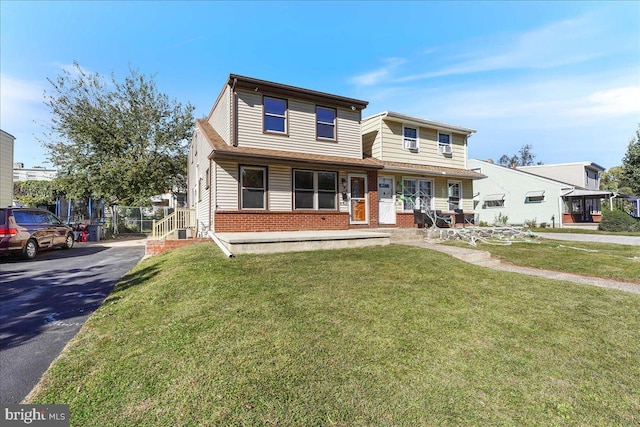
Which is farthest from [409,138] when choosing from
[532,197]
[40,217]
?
[40,217]

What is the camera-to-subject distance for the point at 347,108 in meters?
12.7

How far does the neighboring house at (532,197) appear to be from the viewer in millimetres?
23250

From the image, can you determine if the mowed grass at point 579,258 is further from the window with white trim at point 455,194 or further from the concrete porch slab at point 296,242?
the window with white trim at point 455,194

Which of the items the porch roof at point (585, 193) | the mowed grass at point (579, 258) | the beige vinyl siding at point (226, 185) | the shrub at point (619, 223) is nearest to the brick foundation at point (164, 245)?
the beige vinyl siding at point (226, 185)

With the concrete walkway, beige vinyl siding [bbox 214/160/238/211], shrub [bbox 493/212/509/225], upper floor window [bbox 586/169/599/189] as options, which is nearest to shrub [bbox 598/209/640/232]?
shrub [bbox 493/212/509/225]

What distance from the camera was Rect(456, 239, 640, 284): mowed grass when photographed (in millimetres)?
7446

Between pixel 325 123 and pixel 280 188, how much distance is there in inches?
135

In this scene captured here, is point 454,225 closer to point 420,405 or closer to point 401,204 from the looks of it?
point 401,204

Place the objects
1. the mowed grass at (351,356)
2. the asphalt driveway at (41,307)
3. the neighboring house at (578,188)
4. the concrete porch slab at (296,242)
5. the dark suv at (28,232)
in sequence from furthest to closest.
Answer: the neighboring house at (578,188) < the dark suv at (28,232) < the concrete porch slab at (296,242) < the asphalt driveway at (41,307) < the mowed grass at (351,356)

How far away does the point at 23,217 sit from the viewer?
10.8m

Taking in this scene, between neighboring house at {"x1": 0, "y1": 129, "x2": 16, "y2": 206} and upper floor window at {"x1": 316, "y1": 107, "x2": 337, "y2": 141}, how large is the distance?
18.7 meters

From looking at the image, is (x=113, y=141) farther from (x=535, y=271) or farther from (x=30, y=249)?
(x=535, y=271)

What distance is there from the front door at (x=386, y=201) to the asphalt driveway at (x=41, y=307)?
9914 mm

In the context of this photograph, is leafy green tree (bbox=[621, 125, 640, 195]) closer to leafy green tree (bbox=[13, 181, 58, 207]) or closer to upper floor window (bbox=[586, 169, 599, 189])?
upper floor window (bbox=[586, 169, 599, 189])
